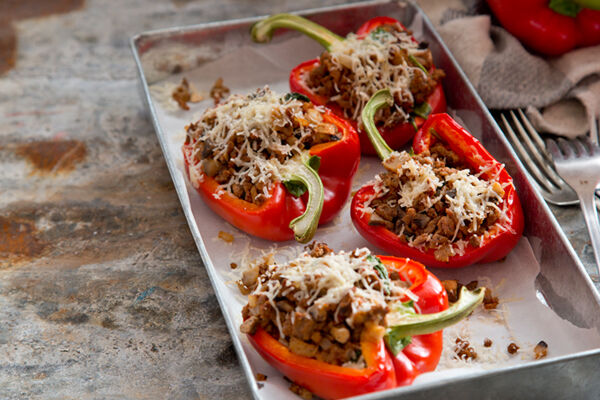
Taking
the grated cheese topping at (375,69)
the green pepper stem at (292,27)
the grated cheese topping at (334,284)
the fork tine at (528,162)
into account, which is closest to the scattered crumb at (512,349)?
the grated cheese topping at (334,284)

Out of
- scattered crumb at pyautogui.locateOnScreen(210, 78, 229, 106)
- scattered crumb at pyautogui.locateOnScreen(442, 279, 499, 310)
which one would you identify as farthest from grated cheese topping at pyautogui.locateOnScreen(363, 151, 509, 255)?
scattered crumb at pyautogui.locateOnScreen(210, 78, 229, 106)

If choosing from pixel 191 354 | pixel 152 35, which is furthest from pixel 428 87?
pixel 191 354

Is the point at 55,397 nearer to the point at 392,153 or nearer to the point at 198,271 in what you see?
the point at 198,271

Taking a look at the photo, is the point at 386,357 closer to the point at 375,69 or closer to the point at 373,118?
the point at 373,118

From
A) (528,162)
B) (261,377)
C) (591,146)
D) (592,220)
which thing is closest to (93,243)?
(261,377)

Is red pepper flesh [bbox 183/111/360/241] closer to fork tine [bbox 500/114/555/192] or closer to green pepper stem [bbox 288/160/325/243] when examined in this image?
green pepper stem [bbox 288/160/325/243]

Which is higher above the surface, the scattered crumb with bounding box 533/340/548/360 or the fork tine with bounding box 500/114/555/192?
the fork tine with bounding box 500/114/555/192
